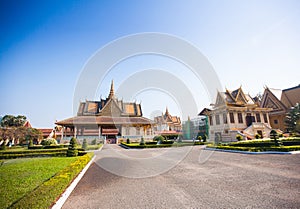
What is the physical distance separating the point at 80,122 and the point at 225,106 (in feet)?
76.2

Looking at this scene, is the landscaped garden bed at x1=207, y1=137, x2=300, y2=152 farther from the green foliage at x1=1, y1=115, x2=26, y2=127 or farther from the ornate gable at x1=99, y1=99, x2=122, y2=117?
the green foliage at x1=1, y1=115, x2=26, y2=127

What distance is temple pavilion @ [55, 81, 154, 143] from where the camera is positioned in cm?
2514

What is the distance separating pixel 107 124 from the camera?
1030 inches

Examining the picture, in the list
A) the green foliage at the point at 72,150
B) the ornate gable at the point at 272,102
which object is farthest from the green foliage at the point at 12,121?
the ornate gable at the point at 272,102

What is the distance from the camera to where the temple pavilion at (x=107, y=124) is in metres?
25.1

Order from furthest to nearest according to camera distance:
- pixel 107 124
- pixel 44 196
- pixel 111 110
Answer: pixel 111 110 → pixel 107 124 → pixel 44 196

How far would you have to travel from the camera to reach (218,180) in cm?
470

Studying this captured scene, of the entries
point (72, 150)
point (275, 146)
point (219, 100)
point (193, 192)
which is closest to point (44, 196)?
point (193, 192)

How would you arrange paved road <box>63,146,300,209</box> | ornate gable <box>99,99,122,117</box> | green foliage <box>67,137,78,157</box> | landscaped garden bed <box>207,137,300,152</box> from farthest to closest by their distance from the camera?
ornate gable <box>99,99,122,117</box> < green foliage <box>67,137,78,157</box> < landscaped garden bed <box>207,137,300,152</box> < paved road <box>63,146,300,209</box>

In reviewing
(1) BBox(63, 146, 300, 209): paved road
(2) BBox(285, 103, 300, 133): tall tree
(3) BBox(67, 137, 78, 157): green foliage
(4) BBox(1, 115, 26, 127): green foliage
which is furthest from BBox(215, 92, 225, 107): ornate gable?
(4) BBox(1, 115, 26, 127): green foliage

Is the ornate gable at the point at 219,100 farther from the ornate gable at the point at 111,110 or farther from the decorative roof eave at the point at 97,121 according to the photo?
the ornate gable at the point at 111,110

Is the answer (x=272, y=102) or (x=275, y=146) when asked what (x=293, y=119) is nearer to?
(x=272, y=102)

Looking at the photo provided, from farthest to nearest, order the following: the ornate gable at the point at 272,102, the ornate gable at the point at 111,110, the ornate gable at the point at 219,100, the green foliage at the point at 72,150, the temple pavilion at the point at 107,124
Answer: the ornate gable at the point at 111,110 → the temple pavilion at the point at 107,124 → the ornate gable at the point at 272,102 → the ornate gable at the point at 219,100 → the green foliage at the point at 72,150

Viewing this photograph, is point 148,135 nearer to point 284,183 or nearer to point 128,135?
point 128,135
